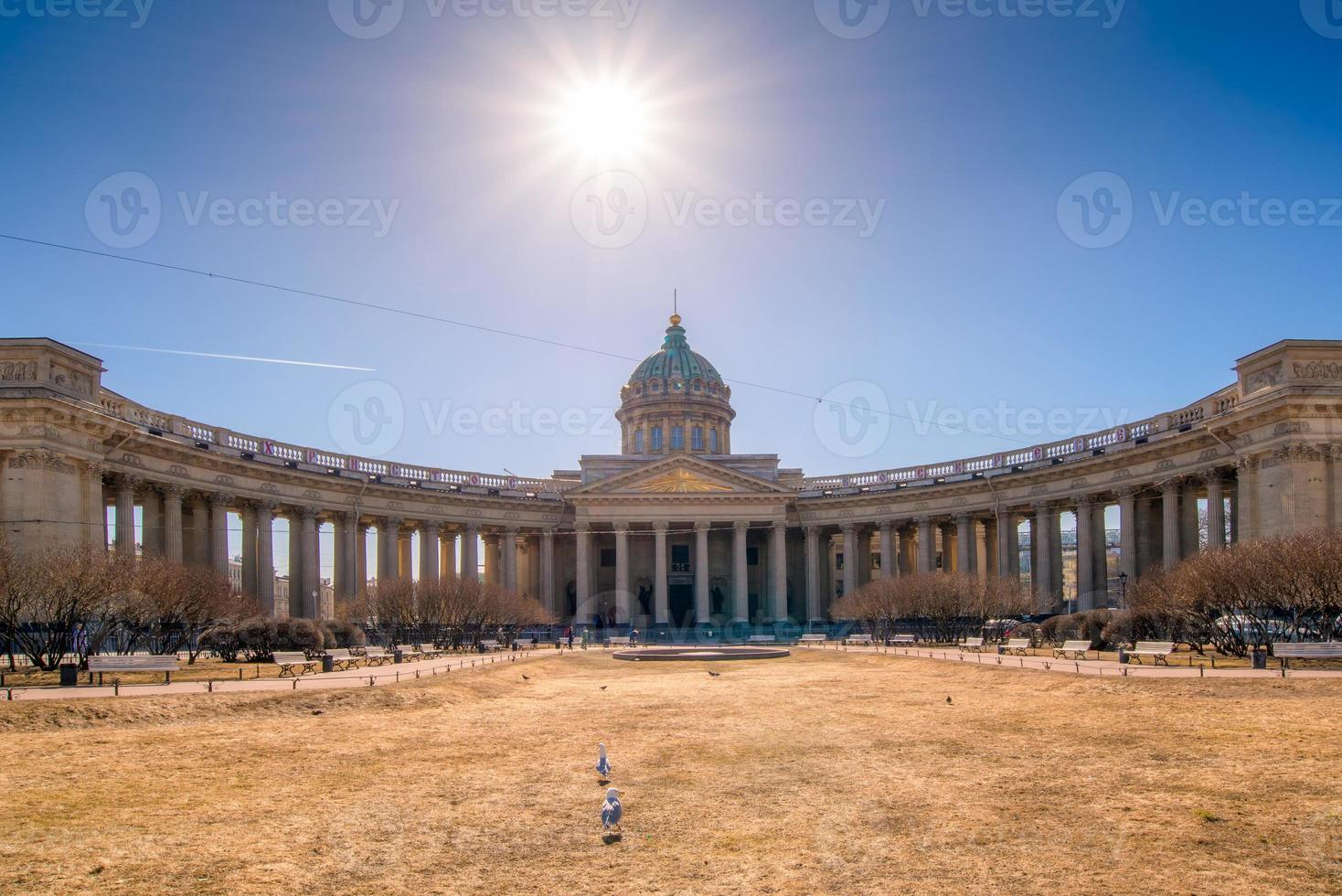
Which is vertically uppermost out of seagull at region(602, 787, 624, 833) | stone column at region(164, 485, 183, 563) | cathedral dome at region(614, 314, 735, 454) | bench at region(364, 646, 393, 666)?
cathedral dome at region(614, 314, 735, 454)

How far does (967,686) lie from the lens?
31.3m

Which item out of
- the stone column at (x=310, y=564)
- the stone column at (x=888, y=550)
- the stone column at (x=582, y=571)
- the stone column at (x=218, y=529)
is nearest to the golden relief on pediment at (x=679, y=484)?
the stone column at (x=582, y=571)

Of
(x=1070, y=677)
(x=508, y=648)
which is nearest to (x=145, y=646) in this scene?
(x=508, y=648)

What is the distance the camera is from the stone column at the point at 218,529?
185 ft

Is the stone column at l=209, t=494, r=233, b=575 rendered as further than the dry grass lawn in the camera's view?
Yes

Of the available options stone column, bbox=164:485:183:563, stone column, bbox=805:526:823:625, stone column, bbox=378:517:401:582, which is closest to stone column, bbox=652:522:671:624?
stone column, bbox=805:526:823:625

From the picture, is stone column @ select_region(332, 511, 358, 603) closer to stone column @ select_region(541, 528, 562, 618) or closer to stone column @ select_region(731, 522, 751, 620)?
stone column @ select_region(541, 528, 562, 618)

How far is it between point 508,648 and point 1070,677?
111 feet

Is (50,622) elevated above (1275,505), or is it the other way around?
(1275,505)

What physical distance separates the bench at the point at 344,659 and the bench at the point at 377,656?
1.43 feet

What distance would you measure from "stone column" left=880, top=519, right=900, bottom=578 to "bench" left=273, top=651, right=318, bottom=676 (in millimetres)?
48702

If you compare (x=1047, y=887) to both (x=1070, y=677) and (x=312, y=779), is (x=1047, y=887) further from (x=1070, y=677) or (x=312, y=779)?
(x=1070, y=677)

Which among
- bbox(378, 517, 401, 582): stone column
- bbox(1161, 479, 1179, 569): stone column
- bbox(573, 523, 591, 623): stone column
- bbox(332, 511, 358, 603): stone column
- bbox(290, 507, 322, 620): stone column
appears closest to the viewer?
bbox(1161, 479, 1179, 569): stone column

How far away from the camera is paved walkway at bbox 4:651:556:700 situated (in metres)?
25.3
